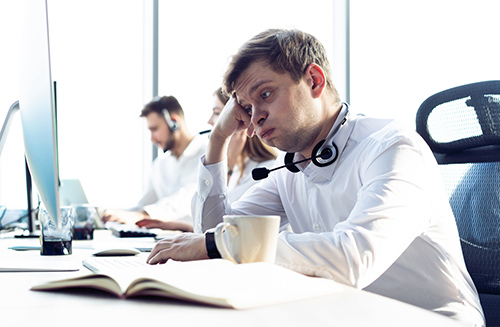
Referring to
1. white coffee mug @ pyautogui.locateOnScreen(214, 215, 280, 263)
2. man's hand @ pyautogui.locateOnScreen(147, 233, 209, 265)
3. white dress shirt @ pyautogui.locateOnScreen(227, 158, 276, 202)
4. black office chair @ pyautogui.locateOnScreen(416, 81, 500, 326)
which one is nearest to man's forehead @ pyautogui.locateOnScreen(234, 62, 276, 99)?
black office chair @ pyautogui.locateOnScreen(416, 81, 500, 326)

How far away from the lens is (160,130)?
12.3 feet

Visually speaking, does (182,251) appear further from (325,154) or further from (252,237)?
(325,154)

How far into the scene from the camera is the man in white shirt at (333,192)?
3.12 feet

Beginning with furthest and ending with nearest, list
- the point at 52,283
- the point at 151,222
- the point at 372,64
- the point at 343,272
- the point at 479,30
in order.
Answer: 1. the point at 372,64
2. the point at 479,30
3. the point at 151,222
4. the point at 343,272
5. the point at 52,283

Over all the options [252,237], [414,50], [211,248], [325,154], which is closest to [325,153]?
[325,154]

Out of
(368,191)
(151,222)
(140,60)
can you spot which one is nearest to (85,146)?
(140,60)

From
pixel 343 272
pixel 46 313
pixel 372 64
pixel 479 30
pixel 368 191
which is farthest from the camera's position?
pixel 372 64

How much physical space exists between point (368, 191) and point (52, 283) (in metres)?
0.67

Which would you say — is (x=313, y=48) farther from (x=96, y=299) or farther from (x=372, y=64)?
(x=372, y=64)

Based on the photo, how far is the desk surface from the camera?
0.51 m

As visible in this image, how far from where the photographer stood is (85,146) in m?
4.08

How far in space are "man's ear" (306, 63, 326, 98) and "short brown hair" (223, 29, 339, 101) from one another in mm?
20

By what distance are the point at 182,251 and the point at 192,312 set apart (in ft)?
1.62


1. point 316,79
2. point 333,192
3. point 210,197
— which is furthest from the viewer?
point 210,197
